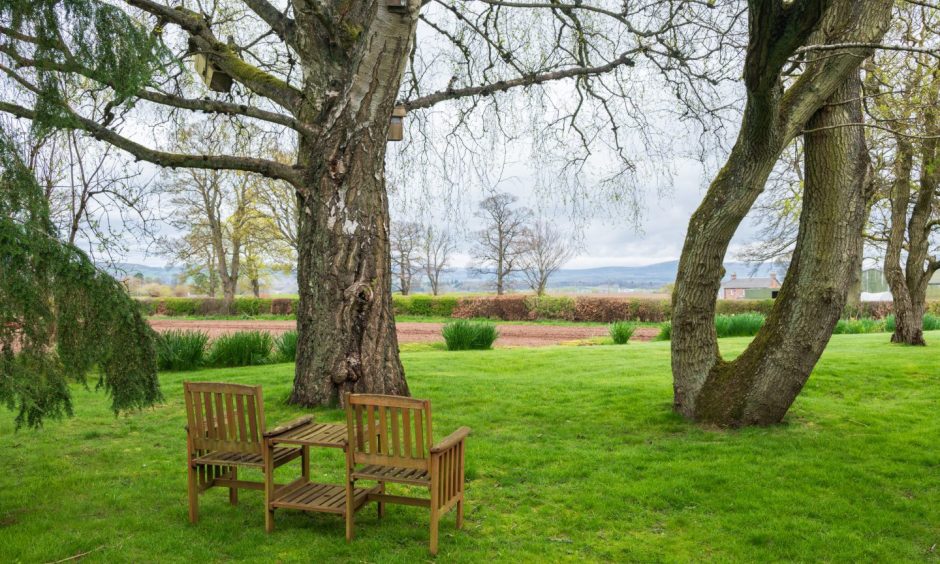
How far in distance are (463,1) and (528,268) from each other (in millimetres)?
27698

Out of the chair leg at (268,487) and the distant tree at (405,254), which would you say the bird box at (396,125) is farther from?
the distant tree at (405,254)

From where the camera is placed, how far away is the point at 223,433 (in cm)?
419

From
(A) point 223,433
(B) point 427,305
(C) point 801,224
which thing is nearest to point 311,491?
(A) point 223,433

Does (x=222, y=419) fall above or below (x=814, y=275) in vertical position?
below

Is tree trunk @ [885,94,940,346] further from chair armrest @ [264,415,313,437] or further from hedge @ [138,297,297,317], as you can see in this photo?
hedge @ [138,297,297,317]

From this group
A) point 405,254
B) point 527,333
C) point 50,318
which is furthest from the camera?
point 405,254

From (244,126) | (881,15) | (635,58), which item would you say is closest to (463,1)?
(635,58)

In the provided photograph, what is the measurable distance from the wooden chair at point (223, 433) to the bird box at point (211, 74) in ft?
16.0

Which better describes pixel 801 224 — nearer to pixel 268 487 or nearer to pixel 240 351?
pixel 268 487

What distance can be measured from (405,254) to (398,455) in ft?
110

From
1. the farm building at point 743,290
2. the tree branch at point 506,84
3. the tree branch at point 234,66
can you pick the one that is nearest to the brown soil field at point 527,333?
the tree branch at point 506,84

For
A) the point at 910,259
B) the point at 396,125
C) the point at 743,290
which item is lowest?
the point at 743,290

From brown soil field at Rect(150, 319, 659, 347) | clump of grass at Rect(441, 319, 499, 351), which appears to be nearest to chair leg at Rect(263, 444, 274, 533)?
clump of grass at Rect(441, 319, 499, 351)

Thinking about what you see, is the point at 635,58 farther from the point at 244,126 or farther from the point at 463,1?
the point at 244,126
